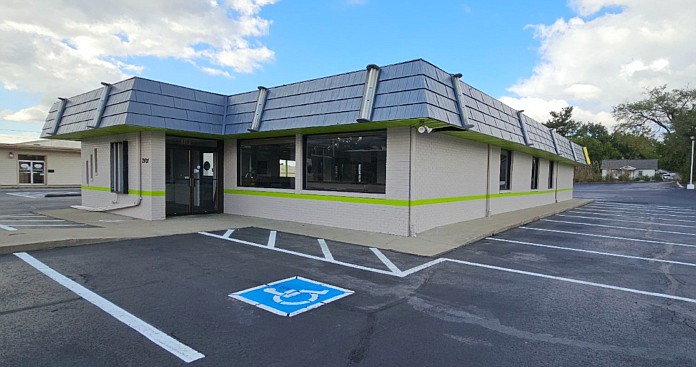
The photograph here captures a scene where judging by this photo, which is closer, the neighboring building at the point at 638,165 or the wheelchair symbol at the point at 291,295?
the wheelchair symbol at the point at 291,295

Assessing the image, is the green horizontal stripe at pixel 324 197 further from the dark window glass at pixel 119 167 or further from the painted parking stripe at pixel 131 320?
the painted parking stripe at pixel 131 320

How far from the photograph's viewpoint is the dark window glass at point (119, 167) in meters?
12.0

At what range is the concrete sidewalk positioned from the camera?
7605 millimetres

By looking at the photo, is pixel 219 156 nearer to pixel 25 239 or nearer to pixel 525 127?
pixel 25 239

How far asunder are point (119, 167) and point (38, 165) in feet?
75.2

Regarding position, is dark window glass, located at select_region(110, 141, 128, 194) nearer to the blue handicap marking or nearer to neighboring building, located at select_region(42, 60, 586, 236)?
neighboring building, located at select_region(42, 60, 586, 236)

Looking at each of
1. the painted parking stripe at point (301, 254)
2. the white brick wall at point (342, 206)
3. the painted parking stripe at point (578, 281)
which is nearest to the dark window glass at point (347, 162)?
the white brick wall at point (342, 206)

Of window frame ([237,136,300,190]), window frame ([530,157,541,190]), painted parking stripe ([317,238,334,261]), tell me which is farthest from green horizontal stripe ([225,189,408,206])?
window frame ([530,157,541,190])

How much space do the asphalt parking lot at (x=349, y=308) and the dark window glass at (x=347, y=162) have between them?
2644 mm

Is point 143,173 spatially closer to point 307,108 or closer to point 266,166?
point 266,166

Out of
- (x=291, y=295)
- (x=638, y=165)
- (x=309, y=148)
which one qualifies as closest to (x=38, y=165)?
(x=309, y=148)

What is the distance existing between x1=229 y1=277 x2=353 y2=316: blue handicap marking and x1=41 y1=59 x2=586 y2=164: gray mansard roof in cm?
433

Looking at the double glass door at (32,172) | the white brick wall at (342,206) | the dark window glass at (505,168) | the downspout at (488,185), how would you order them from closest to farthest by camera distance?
the white brick wall at (342,206)
the downspout at (488,185)
the dark window glass at (505,168)
the double glass door at (32,172)

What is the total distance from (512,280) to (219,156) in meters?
10.6
